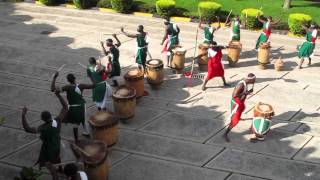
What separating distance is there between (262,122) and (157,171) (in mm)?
3376

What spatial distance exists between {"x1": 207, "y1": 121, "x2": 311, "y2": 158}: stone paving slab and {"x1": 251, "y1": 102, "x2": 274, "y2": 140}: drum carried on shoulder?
0.26 metres

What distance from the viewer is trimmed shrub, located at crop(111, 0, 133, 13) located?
86.7 ft

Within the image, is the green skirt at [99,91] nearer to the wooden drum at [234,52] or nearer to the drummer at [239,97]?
the drummer at [239,97]

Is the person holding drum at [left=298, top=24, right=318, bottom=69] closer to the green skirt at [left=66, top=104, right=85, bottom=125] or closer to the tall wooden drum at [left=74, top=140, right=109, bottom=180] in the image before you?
the green skirt at [left=66, top=104, right=85, bottom=125]

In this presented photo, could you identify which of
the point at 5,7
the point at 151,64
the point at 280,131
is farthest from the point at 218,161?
the point at 5,7

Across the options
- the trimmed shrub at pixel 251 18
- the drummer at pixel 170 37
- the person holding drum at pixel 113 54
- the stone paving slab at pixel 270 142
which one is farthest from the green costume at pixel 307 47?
the person holding drum at pixel 113 54

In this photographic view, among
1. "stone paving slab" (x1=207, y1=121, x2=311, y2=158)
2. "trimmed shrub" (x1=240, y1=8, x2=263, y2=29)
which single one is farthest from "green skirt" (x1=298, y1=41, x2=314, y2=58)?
"trimmed shrub" (x1=240, y1=8, x2=263, y2=29)

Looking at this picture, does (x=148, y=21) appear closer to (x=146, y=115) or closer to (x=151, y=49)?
(x=151, y=49)

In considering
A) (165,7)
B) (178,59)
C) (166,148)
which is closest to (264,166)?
(166,148)

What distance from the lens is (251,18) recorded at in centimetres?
2330

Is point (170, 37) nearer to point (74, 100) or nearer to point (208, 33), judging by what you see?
point (208, 33)

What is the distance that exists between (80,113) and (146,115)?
2.85 meters

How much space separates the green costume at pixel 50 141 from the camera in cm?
952

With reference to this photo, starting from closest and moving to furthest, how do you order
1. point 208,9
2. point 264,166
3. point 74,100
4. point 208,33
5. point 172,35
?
1. point 264,166
2. point 74,100
3. point 172,35
4. point 208,33
5. point 208,9
